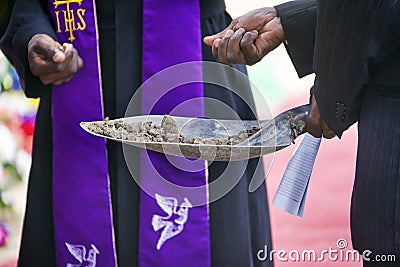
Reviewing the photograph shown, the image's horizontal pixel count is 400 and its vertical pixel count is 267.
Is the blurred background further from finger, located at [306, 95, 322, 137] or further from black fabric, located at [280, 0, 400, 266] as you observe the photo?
black fabric, located at [280, 0, 400, 266]

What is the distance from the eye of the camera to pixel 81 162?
1.69 meters

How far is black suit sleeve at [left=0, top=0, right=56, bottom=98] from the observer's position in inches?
65.4

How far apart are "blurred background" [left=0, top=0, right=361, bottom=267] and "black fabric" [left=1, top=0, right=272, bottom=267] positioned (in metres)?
0.82

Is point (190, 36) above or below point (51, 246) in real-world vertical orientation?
above

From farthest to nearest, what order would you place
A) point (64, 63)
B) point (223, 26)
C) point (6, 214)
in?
point (6, 214)
point (223, 26)
point (64, 63)

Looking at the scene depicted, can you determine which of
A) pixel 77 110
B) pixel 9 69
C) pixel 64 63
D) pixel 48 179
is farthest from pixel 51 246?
pixel 9 69

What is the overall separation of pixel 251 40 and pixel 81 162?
555mm

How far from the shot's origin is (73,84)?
169cm

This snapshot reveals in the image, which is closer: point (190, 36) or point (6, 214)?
point (190, 36)

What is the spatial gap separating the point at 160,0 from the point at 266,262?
2.18 ft

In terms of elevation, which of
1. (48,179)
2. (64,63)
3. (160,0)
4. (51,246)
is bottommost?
(51,246)

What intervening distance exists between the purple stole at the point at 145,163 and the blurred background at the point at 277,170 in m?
0.88

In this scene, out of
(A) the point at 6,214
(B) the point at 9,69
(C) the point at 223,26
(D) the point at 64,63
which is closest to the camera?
(D) the point at 64,63

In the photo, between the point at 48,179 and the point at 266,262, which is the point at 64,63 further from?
the point at 266,262
